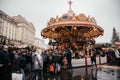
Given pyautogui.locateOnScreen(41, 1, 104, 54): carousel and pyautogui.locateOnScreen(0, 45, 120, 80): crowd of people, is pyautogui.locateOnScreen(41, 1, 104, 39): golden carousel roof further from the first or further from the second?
pyautogui.locateOnScreen(0, 45, 120, 80): crowd of people

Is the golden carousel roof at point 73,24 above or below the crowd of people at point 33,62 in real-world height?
above

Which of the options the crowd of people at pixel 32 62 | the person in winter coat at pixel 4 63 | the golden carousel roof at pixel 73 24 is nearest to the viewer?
the person in winter coat at pixel 4 63

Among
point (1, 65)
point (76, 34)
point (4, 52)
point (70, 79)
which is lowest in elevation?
point (70, 79)

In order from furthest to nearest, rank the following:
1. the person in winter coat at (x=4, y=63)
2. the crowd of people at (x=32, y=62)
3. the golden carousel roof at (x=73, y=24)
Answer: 1. the golden carousel roof at (x=73, y=24)
2. the crowd of people at (x=32, y=62)
3. the person in winter coat at (x=4, y=63)

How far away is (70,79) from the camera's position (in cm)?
741

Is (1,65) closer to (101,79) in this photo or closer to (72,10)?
A: (101,79)

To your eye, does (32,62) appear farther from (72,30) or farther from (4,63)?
(72,30)

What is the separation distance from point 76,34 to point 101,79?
10.6m

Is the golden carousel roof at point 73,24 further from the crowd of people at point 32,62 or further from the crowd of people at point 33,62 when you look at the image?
the crowd of people at point 32,62

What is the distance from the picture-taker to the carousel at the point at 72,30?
1466 cm

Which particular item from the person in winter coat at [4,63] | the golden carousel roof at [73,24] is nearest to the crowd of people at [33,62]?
the person in winter coat at [4,63]

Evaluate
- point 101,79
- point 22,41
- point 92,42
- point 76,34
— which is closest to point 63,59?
Answer: point 101,79

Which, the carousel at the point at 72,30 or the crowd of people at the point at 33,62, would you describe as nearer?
the crowd of people at the point at 33,62

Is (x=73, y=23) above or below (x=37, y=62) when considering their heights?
above
